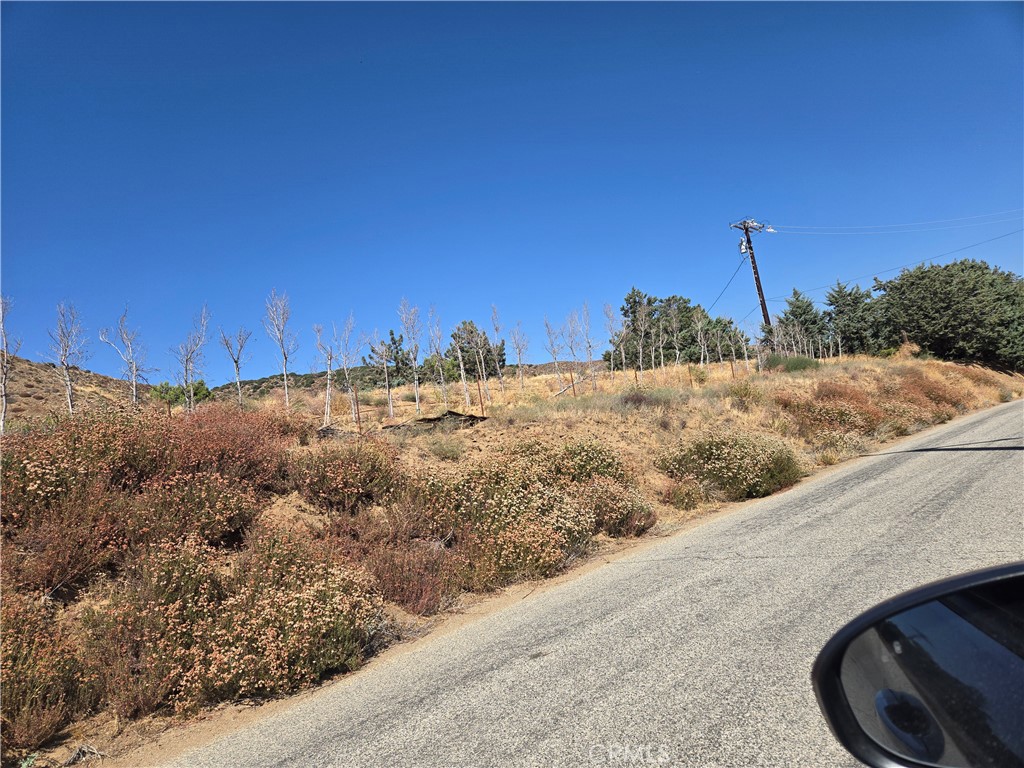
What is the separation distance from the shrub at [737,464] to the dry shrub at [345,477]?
673cm

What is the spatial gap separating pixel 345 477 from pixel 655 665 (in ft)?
21.2

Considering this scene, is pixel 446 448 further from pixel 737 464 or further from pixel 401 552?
pixel 737 464

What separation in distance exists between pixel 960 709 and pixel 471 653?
161 inches

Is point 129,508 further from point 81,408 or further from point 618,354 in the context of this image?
point 618,354

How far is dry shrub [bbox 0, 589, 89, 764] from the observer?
3.81 metres

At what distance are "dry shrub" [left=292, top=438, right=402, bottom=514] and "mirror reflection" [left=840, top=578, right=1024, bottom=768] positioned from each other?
780cm

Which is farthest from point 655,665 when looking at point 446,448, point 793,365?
point 793,365

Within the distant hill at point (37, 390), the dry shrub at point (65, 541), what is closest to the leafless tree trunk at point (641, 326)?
the distant hill at point (37, 390)

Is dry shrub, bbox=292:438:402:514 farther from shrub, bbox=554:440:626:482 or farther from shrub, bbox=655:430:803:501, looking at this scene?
shrub, bbox=655:430:803:501

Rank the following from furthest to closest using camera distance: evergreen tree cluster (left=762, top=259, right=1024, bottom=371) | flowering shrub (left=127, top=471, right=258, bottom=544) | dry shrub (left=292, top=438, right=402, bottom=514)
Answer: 1. evergreen tree cluster (left=762, top=259, right=1024, bottom=371)
2. dry shrub (left=292, top=438, right=402, bottom=514)
3. flowering shrub (left=127, top=471, right=258, bottom=544)

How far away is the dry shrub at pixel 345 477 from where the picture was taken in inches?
349

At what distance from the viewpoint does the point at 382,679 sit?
180 inches

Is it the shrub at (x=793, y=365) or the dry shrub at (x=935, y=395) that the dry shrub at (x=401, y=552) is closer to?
the dry shrub at (x=935, y=395)

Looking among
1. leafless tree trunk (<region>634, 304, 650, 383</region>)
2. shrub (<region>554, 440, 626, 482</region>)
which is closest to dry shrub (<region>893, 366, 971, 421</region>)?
shrub (<region>554, 440, 626, 482</region>)
